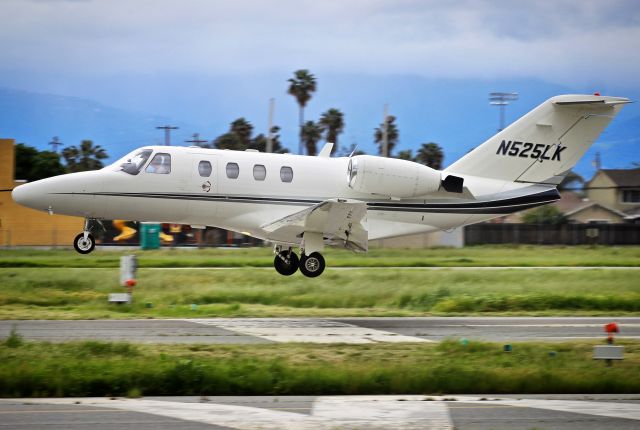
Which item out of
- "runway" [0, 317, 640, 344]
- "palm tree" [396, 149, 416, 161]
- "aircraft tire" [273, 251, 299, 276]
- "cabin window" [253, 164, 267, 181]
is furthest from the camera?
"palm tree" [396, 149, 416, 161]

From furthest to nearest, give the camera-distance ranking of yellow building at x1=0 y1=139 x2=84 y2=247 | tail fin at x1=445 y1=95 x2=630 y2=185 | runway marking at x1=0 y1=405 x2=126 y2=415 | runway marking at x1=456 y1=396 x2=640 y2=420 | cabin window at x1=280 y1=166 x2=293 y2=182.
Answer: yellow building at x1=0 y1=139 x2=84 y2=247
tail fin at x1=445 y1=95 x2=630 y2=185
cabin window at x1=280 y1=166 x2=293 y2=182
runway marking at x1=456 y1=396 x2=640 y2=420
runway marking at x1=0 y1=405 x2=126 y2=415

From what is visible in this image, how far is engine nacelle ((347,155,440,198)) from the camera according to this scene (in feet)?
69.2

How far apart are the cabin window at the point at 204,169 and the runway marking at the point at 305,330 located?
12.7ft

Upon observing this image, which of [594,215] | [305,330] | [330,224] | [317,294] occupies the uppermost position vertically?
[594,215]

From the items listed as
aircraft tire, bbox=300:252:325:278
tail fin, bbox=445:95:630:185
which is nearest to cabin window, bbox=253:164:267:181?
aircraft tire, bbox=300:252:325:278

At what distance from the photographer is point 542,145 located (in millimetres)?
22438

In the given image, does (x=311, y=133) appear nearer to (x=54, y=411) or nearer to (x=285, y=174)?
(x=285, y=174)

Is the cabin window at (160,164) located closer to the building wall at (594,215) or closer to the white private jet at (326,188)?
the white private jet at (326,188)

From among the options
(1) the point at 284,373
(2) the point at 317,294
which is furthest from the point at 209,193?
(1) the point at 284,373

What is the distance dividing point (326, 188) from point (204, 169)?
3167 mm

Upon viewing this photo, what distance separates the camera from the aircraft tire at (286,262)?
76.2 ft

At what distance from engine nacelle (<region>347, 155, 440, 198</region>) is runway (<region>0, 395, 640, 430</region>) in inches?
388

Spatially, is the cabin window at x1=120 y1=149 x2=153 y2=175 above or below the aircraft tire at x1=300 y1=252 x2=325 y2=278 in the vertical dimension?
above

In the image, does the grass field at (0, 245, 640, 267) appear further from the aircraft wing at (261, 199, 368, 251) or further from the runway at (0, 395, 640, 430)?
the runway at (0, 395, 640, 430)
